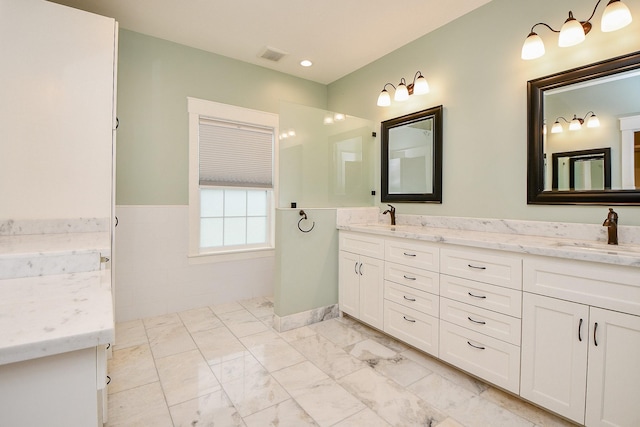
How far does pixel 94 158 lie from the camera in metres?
2.02

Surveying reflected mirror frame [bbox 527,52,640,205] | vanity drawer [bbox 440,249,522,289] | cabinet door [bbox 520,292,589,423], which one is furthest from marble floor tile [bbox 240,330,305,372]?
reflected mirror frame [bbox 527,52,640,205]

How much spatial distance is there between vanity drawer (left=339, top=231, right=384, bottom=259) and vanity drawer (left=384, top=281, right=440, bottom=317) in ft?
0.92

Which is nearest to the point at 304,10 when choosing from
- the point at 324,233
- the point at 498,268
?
the point at 324,233

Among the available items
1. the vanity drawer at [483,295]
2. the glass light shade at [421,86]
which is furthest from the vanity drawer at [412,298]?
the glass light shade at [421,86]

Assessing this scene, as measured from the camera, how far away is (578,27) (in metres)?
1.80

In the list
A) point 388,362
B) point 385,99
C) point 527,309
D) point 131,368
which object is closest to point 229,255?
point 131,368

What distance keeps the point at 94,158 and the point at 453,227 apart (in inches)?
110

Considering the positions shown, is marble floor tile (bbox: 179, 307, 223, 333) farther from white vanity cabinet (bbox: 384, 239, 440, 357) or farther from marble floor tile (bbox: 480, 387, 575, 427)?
marble floor tile (bbox: 480, 387, 575, 427)

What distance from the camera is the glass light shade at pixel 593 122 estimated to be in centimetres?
192

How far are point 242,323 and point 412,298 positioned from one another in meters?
1.63

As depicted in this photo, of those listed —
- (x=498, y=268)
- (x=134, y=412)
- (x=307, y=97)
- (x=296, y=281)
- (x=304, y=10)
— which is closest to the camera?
(x=134, y=412)

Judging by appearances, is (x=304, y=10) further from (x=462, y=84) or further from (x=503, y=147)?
(x=503, y=147)

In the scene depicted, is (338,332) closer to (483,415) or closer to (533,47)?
(483,415)

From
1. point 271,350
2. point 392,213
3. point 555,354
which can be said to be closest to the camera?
point 555,354
